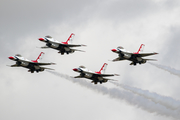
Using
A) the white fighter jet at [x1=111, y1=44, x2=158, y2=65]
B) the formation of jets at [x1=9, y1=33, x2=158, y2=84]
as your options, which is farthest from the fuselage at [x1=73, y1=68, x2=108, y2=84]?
the white fighter jet at [x1=111, y1=44, x2=158, y2=65]

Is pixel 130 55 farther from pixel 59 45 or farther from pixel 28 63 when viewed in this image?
pixel 28 63

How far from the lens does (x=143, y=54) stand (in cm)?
14100

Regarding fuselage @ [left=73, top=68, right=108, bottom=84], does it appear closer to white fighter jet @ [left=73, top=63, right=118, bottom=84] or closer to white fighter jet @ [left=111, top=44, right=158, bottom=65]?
white fighter jet @ [left=73, top=63, right=118, bottom=84]

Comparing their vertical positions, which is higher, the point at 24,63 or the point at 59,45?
the point at 59,45

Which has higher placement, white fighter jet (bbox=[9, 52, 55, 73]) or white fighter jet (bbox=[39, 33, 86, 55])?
white fighter jet (bbox=[39, 33, 86, 55])

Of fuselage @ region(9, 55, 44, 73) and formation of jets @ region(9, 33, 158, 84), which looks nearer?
formation of jets @ region(9, 33, 158, 84)

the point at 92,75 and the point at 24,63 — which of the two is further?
the point at 24,63

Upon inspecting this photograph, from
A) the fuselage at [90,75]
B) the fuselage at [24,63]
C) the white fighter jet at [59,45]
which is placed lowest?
the fuselage at [90,75]

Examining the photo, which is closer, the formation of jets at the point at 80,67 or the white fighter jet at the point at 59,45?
the formation of jets at the point at 80,67

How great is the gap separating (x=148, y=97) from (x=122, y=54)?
15491mm

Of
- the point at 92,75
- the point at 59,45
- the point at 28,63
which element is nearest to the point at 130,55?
the point at 92,75

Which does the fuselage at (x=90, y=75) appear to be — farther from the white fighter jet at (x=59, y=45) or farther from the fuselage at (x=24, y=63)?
the fuselage at (x=24, y=63)

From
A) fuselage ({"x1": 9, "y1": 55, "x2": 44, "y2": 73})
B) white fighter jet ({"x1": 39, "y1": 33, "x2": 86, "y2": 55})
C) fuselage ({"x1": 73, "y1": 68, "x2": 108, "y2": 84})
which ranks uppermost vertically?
white fighter jet ({"x1": 39, "y1": 33, "x2": 86, "y2": 55})

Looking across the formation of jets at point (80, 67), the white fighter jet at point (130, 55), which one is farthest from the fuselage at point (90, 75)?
the white fighter jet at point (130, 55)
